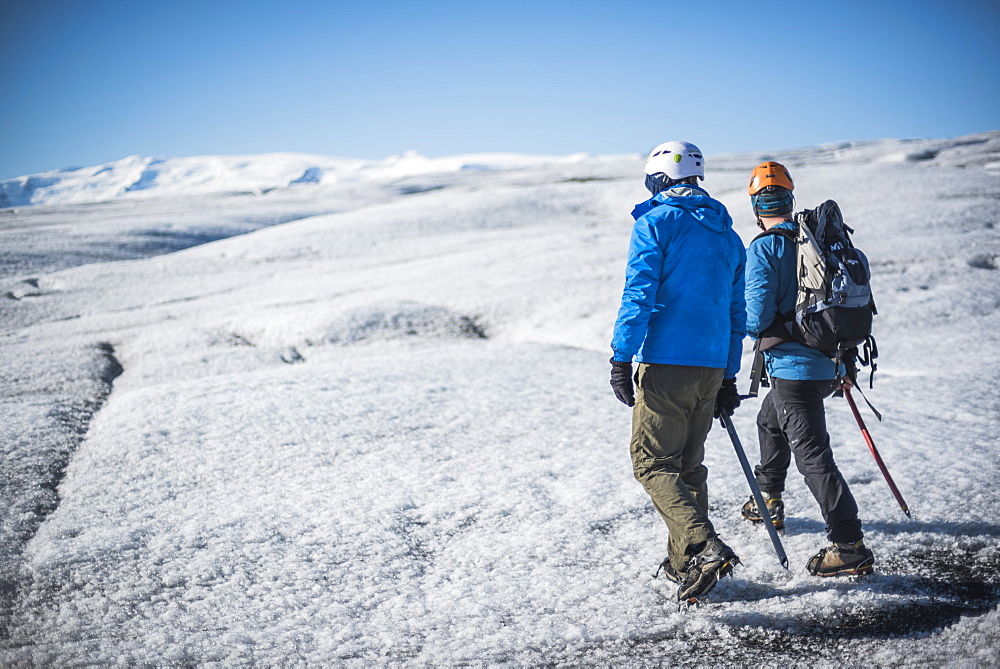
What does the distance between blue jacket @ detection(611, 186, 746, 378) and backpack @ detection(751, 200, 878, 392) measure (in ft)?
1.92

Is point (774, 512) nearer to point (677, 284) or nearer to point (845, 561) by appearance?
point (845, 561)

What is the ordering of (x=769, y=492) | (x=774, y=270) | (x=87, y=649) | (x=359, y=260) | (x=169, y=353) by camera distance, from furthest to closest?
(x=359, y=260), (x=169, y=353), (x=769, y=492), (x=774, y=270), (x=87, y=649)

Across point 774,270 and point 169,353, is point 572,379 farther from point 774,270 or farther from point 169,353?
point 169,353

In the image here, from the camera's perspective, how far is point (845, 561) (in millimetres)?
3688

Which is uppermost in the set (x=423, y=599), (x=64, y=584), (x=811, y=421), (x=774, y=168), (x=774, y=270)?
(x=774, y=168)

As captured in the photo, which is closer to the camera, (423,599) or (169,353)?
(423,599)

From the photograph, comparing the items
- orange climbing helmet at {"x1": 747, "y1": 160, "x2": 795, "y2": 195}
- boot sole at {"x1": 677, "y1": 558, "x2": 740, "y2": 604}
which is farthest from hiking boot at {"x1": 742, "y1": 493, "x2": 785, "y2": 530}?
orange climbing helmet at {"x1": 747, "y1": 160, "x2": 795, "y2": 195}

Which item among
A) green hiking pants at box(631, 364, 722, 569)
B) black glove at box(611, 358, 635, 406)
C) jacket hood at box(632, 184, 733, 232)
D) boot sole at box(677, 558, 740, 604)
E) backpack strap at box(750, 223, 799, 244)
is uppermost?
jacket hood at box(632, 184, 733, 232)

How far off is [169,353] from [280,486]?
18.5ft

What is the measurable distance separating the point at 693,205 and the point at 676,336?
0.76 metres

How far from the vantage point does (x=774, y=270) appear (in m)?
3.88

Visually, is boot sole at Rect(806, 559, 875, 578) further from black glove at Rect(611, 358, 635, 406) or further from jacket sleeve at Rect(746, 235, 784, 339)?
black glove at Rect(611, 358, 635, 406)

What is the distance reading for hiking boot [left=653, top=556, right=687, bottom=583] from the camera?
350 cm

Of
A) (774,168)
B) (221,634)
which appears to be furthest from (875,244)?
(221,634)
